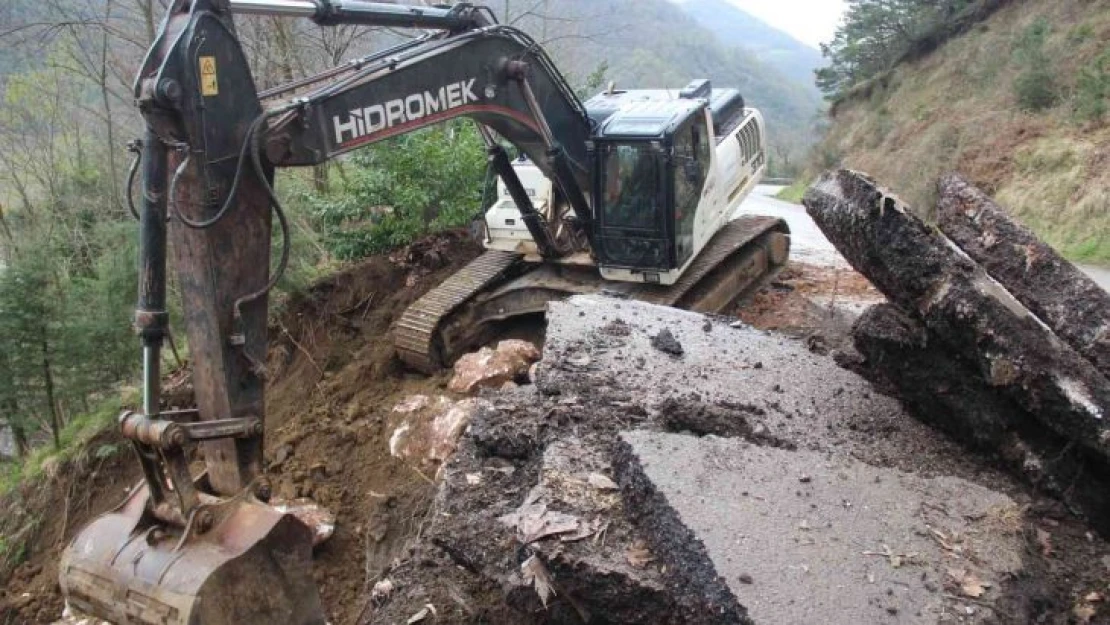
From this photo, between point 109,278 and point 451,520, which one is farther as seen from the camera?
point 109,278

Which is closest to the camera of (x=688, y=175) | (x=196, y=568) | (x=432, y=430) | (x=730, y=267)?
(x=196, y=568)

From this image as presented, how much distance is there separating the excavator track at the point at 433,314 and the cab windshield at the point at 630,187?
→ 4.51ft

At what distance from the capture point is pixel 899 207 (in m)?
4.38

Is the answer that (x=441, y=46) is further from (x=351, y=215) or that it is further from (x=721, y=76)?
(x=721, y=76)

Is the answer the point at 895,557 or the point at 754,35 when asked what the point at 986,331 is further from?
the point at 754,35

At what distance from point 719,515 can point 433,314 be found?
16.5ft

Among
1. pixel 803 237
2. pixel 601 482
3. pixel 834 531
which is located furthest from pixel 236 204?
pixel 803 237

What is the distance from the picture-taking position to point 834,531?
3641 millimetres

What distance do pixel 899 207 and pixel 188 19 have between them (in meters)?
3.37

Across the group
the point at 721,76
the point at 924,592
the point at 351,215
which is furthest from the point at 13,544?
the point at 721,76

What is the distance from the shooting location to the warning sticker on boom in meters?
3.61

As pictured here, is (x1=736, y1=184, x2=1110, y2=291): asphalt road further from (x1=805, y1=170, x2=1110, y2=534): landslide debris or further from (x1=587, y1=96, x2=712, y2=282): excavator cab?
(x1=805, y1=170, x2=1110, y2=534): landslide debris

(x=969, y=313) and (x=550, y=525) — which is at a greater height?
(x=969, y=313)

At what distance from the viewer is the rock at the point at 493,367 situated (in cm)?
713
